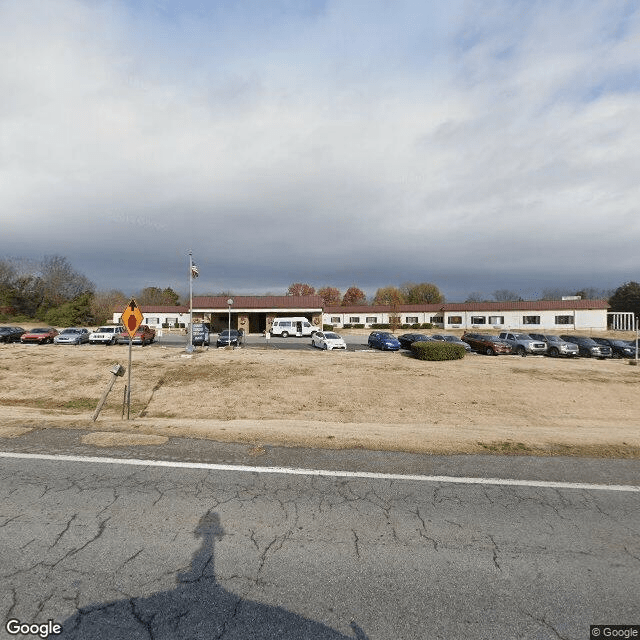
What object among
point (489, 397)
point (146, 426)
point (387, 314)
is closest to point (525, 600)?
point (146, 426)

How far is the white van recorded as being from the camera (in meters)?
42.4

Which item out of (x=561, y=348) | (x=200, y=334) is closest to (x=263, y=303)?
(x=200, y=334)

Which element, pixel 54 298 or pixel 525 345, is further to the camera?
pixel 54 298

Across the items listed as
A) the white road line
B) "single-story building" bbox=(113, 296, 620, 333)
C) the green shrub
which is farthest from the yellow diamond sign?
"single-story building" bbox=(113, 296, 620, 333)

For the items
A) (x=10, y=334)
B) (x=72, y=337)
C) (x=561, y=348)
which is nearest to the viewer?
(x=561, y=348)

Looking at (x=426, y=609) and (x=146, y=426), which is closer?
(x=426, y=609)

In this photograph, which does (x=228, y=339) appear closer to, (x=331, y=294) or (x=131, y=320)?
(x=131, y=320)

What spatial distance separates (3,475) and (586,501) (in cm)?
813

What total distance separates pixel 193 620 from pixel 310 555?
1.19 m

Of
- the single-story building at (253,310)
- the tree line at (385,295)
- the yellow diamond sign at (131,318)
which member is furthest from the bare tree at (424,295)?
the yellow diamond sign at (131,318)

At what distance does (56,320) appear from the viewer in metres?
58.8

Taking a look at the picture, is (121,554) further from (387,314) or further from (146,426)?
(387,314)

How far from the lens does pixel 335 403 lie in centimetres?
1270

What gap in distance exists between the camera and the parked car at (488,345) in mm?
27484
